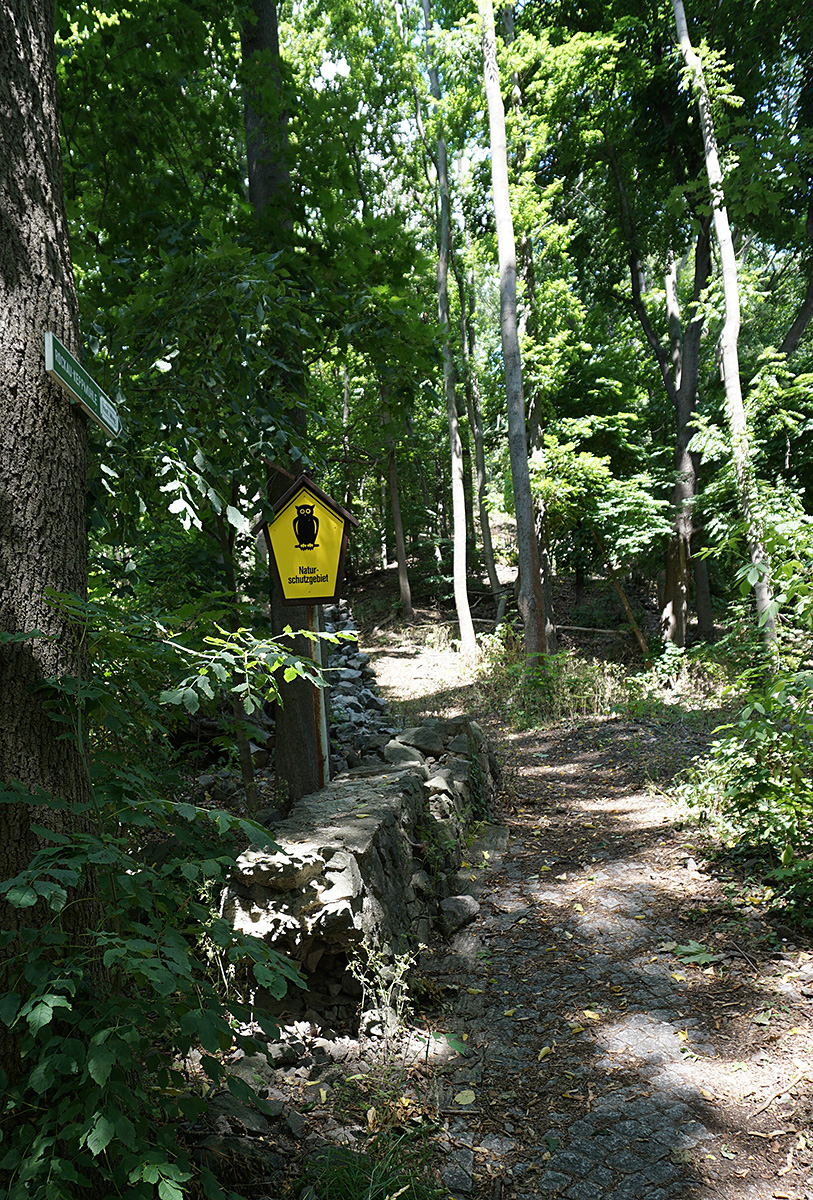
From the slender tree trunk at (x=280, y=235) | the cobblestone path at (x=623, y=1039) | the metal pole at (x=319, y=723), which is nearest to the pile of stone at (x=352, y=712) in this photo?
the metal pole at (x=319, y=723)

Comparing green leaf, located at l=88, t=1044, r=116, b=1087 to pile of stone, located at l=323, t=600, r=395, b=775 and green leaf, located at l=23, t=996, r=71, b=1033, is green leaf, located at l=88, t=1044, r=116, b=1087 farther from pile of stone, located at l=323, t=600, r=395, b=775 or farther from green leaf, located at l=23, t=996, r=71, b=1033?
pile of stone, located at l=323, t=600, r=395, b=775

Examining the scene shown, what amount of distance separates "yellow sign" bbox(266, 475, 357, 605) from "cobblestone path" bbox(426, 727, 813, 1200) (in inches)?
84.4

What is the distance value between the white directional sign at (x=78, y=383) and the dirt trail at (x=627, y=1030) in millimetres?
2638

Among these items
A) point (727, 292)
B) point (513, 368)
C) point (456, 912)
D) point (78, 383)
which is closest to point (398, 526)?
point (513, 368)

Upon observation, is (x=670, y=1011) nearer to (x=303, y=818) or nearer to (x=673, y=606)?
(x=303, y=818)

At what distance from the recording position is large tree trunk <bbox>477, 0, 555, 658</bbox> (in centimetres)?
1195

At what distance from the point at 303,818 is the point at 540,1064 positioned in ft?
5.09

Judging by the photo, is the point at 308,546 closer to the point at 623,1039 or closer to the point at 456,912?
the point at 456,912

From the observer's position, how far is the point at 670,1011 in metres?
3.30

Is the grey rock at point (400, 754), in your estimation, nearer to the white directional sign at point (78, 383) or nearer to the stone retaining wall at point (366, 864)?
the stone retaining wall at point (366, 864)

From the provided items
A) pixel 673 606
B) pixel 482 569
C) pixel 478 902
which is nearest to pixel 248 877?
pixel 478 902

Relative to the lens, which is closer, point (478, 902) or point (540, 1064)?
point (540, 1064)

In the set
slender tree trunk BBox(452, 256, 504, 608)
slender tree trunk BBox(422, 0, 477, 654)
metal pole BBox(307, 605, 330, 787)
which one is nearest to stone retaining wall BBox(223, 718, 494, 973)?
metal pole BBox(307, 605, 330, 787)

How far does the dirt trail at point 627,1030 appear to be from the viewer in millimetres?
2441
